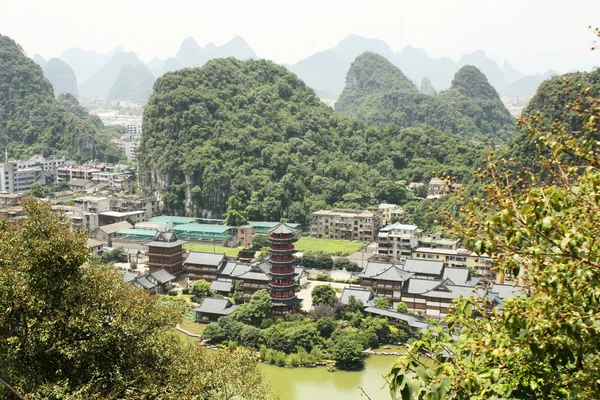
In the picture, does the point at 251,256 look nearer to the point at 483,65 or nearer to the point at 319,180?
the point at 319,180

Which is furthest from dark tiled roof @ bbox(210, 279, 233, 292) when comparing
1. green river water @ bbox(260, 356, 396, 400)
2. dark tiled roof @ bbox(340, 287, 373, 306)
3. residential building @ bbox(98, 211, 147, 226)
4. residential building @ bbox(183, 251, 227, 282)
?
residential building @ bbox(98, 211, 147, 226)

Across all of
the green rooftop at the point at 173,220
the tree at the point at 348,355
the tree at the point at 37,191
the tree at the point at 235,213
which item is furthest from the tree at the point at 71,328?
the tree at the point at 37,191

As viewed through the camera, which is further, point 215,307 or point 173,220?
point 173,220

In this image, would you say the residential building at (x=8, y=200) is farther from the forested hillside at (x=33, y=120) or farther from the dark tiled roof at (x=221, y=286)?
the dark tiled roof at (x=221, y=286)

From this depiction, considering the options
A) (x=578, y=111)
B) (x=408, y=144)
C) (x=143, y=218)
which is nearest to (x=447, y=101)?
(x=408, y=144)

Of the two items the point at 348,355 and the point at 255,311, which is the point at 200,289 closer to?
the point at 255,311

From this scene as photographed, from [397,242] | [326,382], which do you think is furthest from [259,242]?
[326,382]

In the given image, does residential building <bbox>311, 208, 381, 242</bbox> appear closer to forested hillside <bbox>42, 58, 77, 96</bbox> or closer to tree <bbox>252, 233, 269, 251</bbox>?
tree <bbox>252, 233, 269, 251</bbox>
